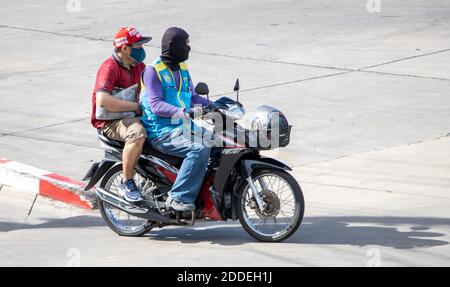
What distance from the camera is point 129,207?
9156 millimetres

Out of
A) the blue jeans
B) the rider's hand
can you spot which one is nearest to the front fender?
the blue jeans

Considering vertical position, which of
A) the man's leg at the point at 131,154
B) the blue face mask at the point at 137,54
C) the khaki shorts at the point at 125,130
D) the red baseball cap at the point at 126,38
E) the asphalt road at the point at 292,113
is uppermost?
the red baseball cap at the point at 126,38

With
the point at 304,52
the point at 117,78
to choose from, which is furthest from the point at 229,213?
the point at 304,52

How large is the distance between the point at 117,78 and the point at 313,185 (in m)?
2.64

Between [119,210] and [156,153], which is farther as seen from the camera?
[119,210]

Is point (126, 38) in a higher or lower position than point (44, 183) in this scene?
higher

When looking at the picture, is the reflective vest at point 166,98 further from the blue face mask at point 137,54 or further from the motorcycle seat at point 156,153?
the blue face mask at point 137,54

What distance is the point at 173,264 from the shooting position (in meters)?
8.35

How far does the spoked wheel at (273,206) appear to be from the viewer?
8.75 metres

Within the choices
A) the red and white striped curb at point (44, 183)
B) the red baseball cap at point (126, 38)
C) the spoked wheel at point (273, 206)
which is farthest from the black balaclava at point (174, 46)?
the red and white striped curb at point (44, 183)

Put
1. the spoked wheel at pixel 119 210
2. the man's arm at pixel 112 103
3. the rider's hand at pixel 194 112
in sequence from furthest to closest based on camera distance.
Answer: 1. the spoked wheel at pixel 119 210
2. the man's arm at pixel 112 103
3. the rider's hand at pixel 194 112

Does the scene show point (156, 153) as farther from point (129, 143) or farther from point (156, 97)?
point (156, 97)

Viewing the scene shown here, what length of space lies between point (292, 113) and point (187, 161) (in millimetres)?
4980

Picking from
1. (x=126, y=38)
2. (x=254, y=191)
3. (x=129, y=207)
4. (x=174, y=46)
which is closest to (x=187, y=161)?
(x=254, y=191)
